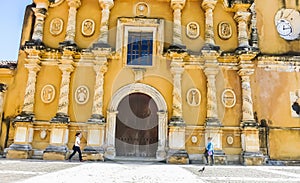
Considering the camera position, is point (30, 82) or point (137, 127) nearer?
point (30, 82)

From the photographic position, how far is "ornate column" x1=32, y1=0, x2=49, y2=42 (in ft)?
45.7

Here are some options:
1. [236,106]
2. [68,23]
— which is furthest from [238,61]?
[68,23]

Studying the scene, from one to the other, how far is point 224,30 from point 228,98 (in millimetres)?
3528

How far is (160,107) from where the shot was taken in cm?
1315

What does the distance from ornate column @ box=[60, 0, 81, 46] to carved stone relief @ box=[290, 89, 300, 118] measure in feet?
35.8

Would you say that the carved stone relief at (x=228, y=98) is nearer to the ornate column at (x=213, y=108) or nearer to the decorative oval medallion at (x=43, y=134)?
the ornate column at (x=213, y=108)

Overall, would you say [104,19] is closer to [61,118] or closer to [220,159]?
[61,118]

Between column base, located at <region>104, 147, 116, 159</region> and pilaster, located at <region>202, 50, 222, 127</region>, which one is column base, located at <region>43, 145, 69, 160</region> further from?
pilaster, located at <region>202, 50, 222, 127</region>

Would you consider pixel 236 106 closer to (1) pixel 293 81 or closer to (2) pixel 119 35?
(1) pixel 293 81

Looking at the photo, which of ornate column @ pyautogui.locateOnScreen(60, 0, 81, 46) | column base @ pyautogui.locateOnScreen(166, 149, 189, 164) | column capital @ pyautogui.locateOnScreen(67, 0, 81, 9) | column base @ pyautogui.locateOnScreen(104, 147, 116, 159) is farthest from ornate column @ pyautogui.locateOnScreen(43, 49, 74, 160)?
column base @ pyautogui.locateOnScreen(166, 149, 189, 164)

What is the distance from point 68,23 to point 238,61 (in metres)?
8.48

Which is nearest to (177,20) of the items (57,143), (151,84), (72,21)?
(151,84)

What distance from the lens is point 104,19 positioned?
1393 centimetres

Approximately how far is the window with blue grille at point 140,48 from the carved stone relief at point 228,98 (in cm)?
384
